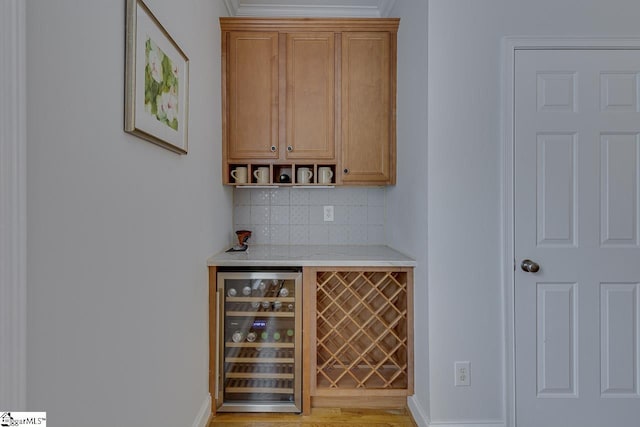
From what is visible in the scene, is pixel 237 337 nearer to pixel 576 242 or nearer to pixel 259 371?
pixel 259 371

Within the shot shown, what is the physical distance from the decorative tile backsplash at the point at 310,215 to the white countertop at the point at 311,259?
1.16 feet

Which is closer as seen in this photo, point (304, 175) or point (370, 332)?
point (370, 332)

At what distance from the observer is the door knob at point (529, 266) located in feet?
5.96

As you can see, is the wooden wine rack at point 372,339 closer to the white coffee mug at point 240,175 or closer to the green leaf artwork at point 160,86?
the white coffee mug at point 240,175

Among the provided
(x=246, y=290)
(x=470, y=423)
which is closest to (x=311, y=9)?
(x=246, y=290)

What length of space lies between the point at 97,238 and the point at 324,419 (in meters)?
1.73

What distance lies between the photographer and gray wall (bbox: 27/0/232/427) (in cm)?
73

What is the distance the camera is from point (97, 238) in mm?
931

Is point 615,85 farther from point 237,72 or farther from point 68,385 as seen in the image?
point 68,385

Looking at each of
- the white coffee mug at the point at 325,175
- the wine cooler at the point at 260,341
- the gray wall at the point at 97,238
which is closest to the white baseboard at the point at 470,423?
the wine cooler at the point at 260,341

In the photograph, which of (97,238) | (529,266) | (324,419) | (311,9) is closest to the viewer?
(97,238)

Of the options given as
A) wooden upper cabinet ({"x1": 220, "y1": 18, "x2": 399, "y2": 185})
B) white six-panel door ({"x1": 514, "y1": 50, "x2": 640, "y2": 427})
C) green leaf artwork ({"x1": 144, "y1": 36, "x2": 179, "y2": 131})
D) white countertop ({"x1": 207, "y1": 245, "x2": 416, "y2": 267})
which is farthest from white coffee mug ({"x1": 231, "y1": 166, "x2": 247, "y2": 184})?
white six-panel door ({"x1": 514, "y1": 50, "x2": 640, "y2": 427})

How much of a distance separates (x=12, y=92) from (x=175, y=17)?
1.07 metres

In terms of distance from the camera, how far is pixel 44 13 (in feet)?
2.40
